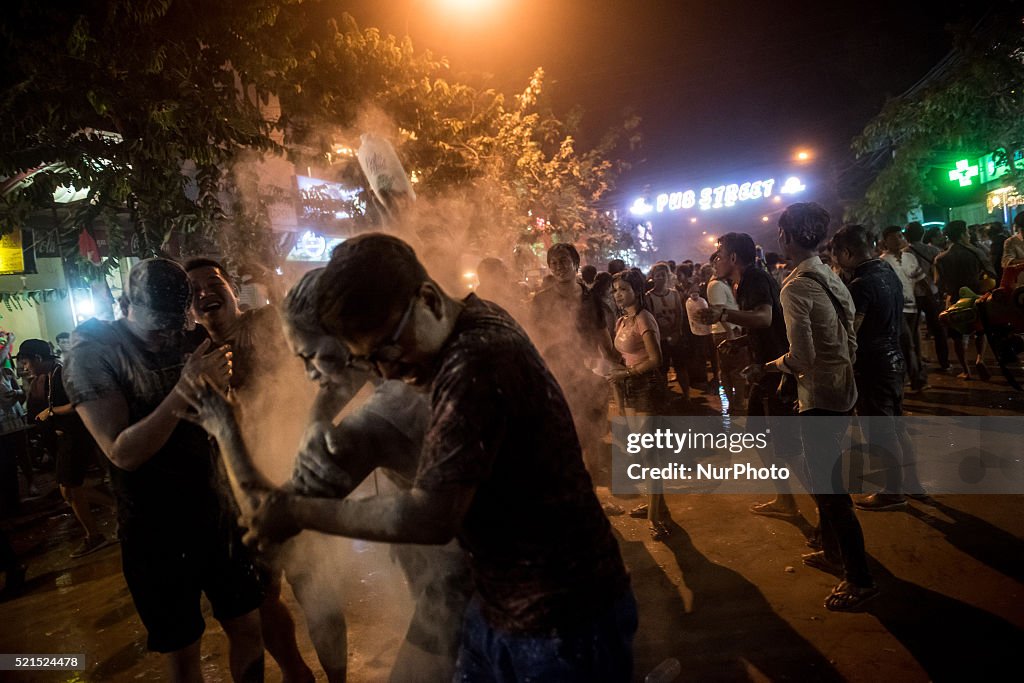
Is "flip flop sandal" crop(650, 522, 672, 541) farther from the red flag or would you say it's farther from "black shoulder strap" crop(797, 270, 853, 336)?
the red flag

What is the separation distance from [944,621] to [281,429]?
416 centimetres

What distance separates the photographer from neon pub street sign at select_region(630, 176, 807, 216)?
3956cm

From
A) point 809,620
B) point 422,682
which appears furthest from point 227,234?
point 809,620

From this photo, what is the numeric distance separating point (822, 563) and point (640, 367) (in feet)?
6.41

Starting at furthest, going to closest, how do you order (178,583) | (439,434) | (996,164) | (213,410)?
(996,164) → (178,583) → (213,410) → (439,434)

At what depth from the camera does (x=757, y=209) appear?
52625 millimetres

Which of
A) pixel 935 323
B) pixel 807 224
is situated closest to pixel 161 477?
pixel 807 224

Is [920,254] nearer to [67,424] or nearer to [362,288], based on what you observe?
[362,288]

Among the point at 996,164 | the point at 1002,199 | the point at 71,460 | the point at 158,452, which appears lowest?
the point at 71,460

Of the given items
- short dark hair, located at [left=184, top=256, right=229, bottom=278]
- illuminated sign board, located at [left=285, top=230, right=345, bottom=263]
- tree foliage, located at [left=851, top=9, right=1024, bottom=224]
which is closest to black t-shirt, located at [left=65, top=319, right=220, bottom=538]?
short dark hair, located at [left=184, top=256, right=229, bottom=278]

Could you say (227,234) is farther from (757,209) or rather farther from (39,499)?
(757,209)

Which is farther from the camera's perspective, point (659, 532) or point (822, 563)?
point (659, 532)

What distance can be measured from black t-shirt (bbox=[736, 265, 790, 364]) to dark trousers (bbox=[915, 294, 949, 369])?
6.14m

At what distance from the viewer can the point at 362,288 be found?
133cm
